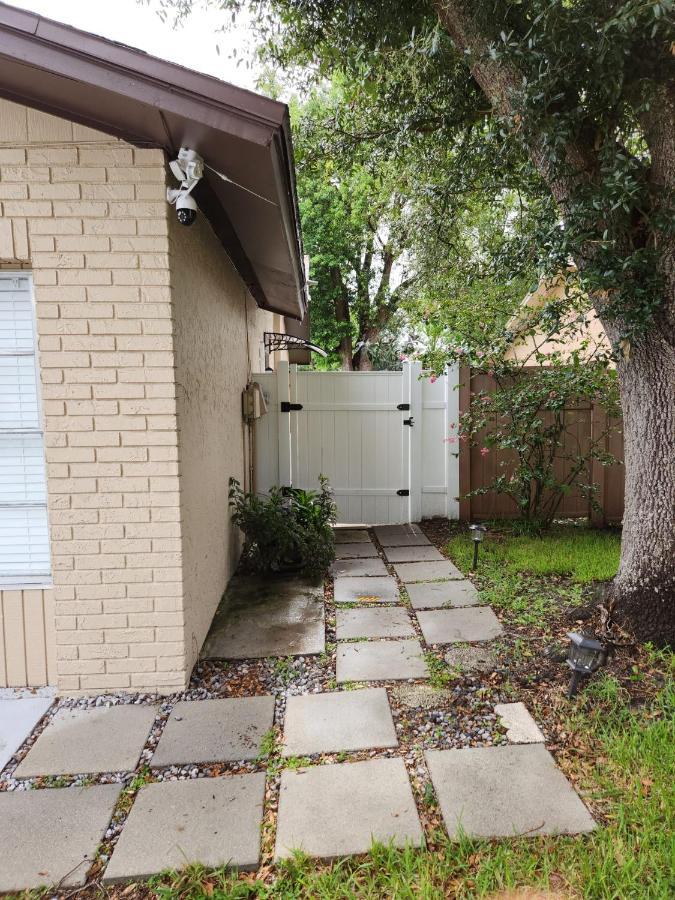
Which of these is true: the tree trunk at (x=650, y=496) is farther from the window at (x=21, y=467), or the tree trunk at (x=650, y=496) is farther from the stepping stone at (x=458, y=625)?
the window at (x=21, y=467)

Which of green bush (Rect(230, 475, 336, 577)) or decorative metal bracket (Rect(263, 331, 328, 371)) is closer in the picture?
green bush (Rect(230, 475, 336, 577))

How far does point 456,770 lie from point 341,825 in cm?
52

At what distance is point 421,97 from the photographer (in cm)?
394

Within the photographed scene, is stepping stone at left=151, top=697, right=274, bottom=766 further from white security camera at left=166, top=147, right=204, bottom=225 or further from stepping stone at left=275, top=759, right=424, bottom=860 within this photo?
white security camera at left=166, top=147, right=204, bottom=225

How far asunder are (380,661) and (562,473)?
3.76 meters

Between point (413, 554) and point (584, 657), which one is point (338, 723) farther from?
→ point (413, 554)

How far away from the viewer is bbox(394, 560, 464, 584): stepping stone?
14.3ft

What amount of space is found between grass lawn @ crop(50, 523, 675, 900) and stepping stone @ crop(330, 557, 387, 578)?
5.18 ft

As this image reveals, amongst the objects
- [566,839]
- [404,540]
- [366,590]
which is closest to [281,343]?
[404,540]

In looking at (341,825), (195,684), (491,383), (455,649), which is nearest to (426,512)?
(491,383)

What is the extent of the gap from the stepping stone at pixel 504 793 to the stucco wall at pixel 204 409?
57.7 inches

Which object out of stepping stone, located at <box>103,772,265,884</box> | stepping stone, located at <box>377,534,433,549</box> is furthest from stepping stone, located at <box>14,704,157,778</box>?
stepping stone, located at <box>377,534,433,549</box>

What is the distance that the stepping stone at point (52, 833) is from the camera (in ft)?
5.51

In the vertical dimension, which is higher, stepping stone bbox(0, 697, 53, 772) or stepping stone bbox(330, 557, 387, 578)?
stepping stone bbox(330, 557, 387, 578)
